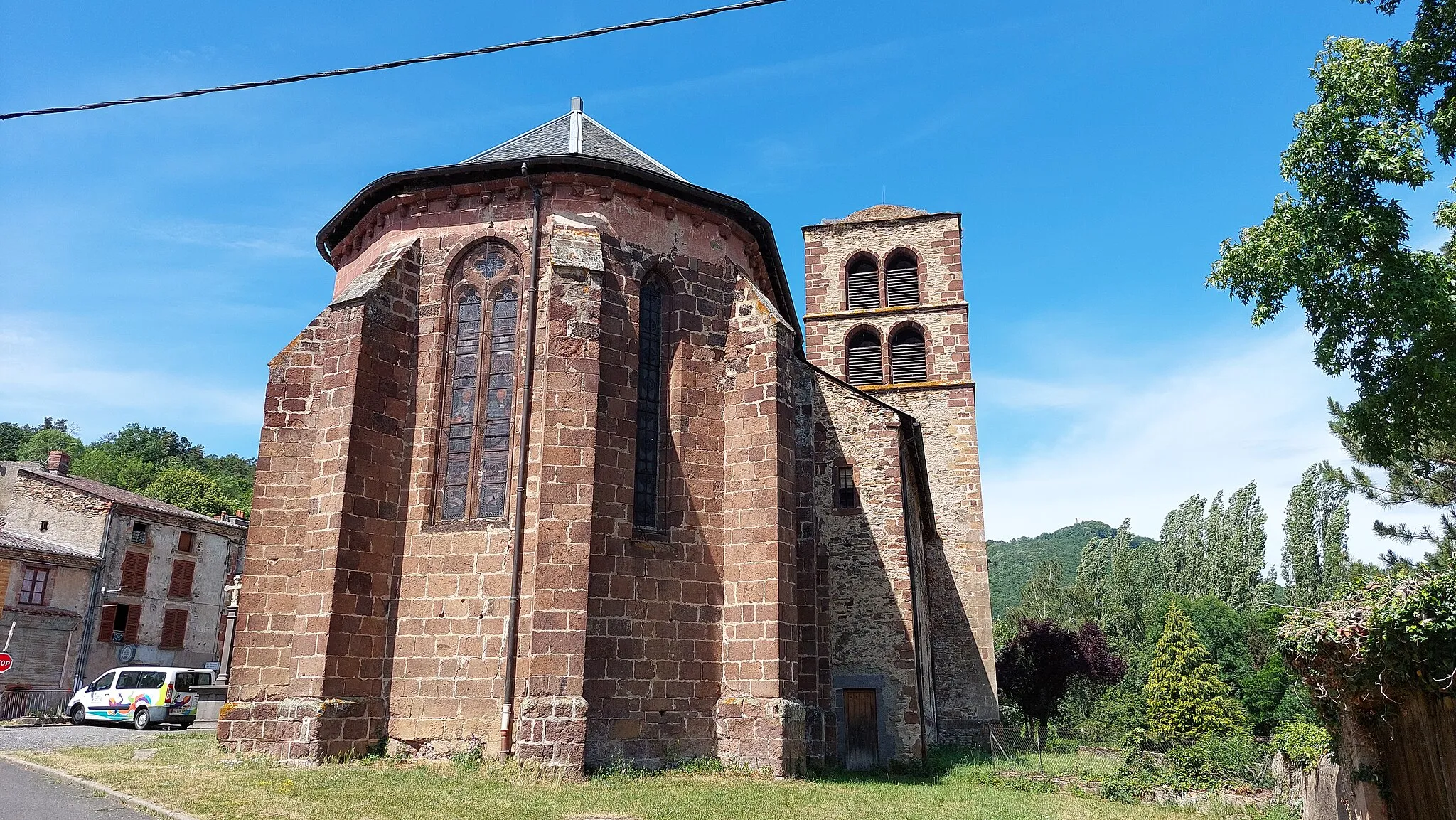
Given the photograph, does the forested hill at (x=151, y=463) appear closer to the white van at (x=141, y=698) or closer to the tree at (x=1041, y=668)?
the white van at (x=141, y=698)

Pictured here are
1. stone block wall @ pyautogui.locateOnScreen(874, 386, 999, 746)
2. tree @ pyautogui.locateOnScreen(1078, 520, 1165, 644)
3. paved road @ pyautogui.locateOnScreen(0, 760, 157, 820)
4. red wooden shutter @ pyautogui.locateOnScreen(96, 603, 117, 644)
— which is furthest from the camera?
tree @ pyautogui.locateOnScreen(1078, 520, 1165, 644)

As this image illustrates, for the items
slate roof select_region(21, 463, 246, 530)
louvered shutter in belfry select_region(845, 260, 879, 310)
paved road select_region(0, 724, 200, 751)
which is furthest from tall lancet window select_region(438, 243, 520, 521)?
slate roof select_region(21, 463, 246, 530)

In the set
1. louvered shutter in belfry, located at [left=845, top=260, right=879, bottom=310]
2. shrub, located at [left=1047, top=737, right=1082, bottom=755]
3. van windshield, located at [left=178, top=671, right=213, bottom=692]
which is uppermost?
louvered shutter in belfry, located at [left=845, top=260, right=879, bottom=310]

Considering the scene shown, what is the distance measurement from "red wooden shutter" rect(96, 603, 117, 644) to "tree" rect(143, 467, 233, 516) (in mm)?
20601

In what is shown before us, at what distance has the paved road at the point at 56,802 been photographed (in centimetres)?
806

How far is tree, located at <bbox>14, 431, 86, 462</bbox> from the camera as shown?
5557 centimetres

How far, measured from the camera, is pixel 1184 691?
80.7 ft

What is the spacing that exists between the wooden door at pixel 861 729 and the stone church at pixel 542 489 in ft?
9.79

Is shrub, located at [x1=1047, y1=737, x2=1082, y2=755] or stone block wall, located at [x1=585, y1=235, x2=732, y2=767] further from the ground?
stone block wall, located at [x1=585, y1=235, x2=732, y2=767]

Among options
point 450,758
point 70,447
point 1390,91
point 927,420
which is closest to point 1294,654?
point 1390,91

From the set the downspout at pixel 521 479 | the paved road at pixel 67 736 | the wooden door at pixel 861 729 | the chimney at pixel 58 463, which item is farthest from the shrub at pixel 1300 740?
the chimney at pixel 58 463

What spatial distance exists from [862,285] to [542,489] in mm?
17605

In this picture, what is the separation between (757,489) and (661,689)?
3.04 m

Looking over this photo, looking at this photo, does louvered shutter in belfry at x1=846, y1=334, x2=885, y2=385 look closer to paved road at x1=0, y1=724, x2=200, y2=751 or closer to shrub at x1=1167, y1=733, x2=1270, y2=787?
shrub at x1=1167, y1=733, x2=1270, y2=787
